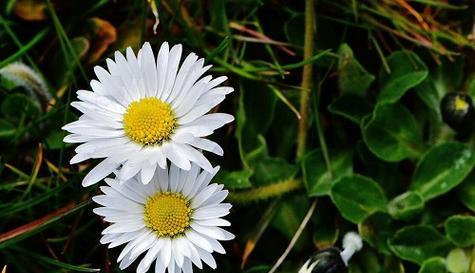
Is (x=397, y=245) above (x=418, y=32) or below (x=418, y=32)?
below

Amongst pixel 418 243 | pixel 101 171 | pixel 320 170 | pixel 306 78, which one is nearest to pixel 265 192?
pixel 320 170

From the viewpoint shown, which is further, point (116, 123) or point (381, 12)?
A: point (381, 12)

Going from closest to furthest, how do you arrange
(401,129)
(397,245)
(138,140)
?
1. (138,140)
2. (397,245)
3. (401,129)

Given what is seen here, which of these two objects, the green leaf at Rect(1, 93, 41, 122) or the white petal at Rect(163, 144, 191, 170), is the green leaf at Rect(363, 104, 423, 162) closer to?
the white petal at Rect(163, 144, 191, 170)

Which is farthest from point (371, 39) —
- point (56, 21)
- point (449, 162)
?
point (56, 21)

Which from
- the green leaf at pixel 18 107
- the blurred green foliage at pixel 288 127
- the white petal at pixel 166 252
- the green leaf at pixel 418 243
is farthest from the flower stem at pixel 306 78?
the green leaf at pixel 18 107

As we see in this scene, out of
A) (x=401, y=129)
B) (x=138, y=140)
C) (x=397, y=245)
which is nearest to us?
(x=138, y=140)

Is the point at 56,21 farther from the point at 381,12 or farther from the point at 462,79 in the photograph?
the point at 462,79
